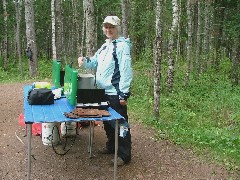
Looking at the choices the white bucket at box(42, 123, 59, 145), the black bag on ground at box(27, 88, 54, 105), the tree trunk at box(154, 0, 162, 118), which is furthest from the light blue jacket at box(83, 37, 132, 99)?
the tree trunk at box(154, 0, 162, 118)

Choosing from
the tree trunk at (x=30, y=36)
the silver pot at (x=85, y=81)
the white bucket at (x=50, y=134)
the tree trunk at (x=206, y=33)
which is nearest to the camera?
the silver pot at (x=85, y=81)

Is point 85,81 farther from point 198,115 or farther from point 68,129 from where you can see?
point 198,115

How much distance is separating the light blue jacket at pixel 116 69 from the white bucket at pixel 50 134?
64.2 inches

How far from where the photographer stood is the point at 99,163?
20.9ft

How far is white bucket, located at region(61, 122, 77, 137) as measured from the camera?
759 cm

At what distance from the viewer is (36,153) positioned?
682cm

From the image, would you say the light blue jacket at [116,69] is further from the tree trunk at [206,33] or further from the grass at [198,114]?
the tree trunk at [206,33]

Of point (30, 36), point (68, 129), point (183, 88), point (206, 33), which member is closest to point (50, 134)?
point (68, 129)

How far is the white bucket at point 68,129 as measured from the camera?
7590 mm

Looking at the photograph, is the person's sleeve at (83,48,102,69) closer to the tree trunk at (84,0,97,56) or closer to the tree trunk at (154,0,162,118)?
the tree trunk at (154,0,162,118)

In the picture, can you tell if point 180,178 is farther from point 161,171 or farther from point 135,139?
point 135,139

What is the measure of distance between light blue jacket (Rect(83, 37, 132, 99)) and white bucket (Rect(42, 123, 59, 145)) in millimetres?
1632

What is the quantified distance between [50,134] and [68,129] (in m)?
0.60

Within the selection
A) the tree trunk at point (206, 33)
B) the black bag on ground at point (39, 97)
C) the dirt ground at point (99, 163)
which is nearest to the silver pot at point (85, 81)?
the black bag on ground at point (39, 97)
